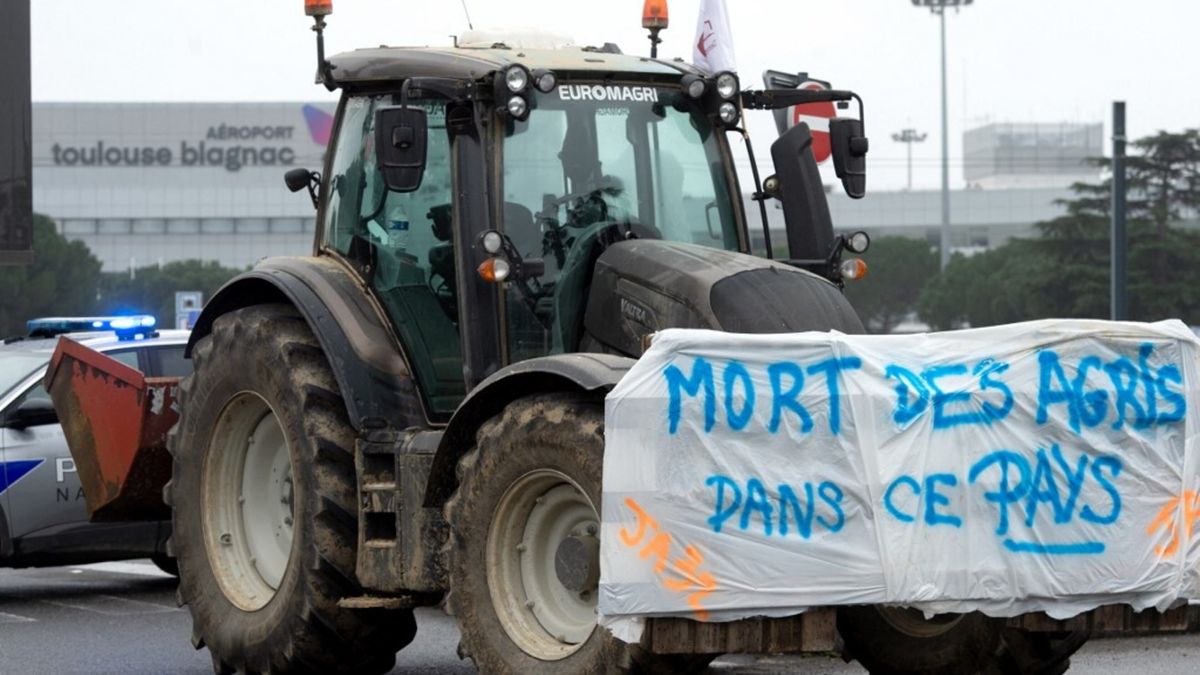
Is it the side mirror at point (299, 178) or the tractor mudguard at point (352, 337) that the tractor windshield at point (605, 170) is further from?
the side mirror at point (299, 178)

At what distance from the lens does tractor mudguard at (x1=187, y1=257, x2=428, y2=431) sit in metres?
9.23

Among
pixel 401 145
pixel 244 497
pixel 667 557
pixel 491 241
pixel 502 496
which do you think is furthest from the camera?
pixel 244 497

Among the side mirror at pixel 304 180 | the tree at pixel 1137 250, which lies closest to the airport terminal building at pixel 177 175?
the tree at pixel 1137 250

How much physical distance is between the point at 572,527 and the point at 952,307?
70501mm

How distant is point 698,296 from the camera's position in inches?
328

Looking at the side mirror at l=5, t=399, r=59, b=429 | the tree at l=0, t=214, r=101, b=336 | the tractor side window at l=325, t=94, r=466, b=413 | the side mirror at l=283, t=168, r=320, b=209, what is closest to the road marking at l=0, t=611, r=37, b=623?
the side mirror at l=5, t=399, r=59, b=429

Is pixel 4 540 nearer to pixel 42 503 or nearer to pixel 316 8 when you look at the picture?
pixel 42 503

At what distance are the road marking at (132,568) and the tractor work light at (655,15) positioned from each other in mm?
7063

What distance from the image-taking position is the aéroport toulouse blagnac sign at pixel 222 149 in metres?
138

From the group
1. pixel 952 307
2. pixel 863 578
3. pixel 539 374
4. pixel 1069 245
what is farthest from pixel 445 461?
pixel 952 307

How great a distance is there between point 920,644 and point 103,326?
865 cm

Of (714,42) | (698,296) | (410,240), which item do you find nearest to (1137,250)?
(714,42)

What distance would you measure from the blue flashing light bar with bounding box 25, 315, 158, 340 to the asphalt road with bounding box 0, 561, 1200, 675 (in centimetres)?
178

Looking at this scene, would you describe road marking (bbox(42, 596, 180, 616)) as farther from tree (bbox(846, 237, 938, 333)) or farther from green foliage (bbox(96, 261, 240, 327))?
tree (bbox(846, 237, 938, 333))
